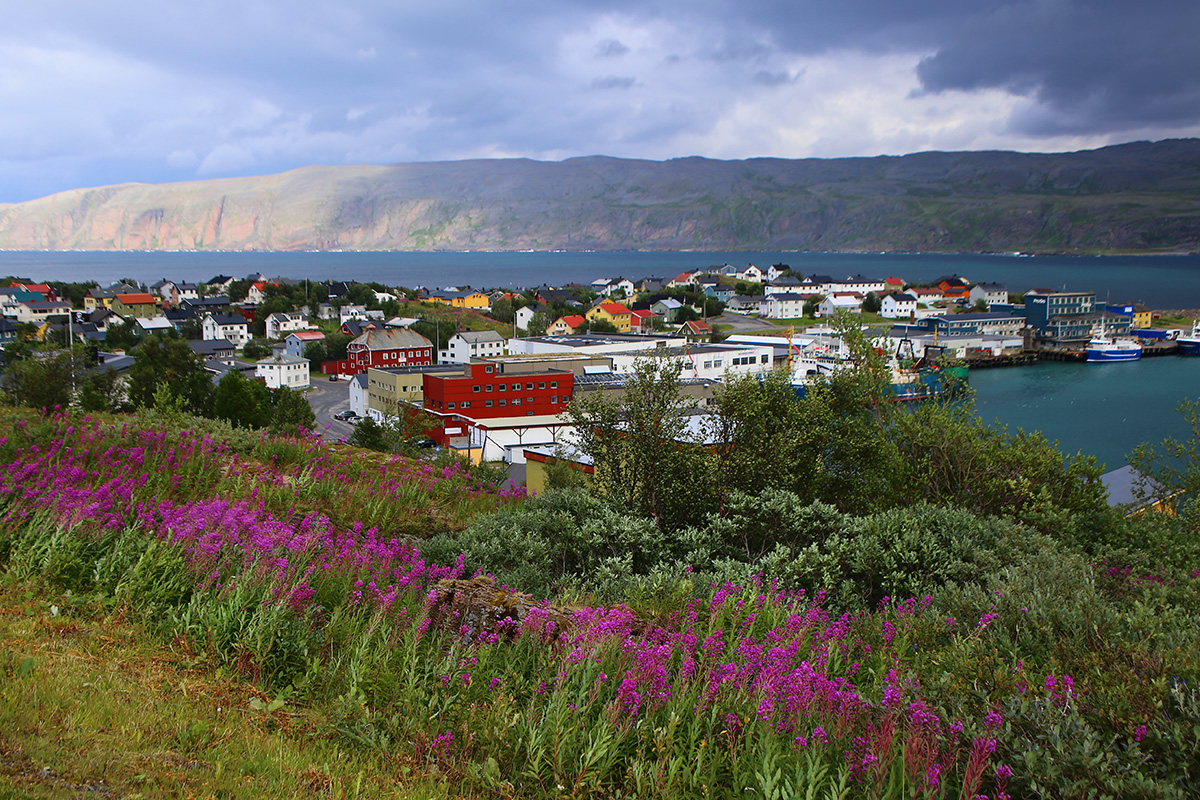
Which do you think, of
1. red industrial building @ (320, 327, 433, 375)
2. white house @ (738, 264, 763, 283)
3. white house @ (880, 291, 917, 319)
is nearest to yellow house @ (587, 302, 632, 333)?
red industrial building @ (320, 327, 433, 375)

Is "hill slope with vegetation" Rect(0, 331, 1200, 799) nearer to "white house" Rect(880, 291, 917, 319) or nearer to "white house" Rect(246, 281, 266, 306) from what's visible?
"white house" Rect(880, 291, 917, 319)

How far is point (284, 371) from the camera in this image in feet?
184

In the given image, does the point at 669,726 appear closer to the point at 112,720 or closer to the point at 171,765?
the point at 171,765

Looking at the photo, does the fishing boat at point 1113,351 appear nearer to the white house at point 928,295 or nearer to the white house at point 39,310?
the white house at point 928,295

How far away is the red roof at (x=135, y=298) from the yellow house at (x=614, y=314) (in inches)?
2238

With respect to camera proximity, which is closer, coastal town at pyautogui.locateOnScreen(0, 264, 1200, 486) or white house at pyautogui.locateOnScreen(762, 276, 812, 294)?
coastal town at pyautogui.locateOnScreen(0, 264, 1200, 486)

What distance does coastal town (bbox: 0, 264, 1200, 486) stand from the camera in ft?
122

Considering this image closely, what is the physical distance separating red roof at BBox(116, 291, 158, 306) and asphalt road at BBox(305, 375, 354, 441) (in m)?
45.8

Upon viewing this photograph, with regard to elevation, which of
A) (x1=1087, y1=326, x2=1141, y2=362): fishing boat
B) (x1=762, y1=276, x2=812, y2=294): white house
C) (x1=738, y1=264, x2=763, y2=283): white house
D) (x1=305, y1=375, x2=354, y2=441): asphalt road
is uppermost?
(x1=738, y1=264, x2=763, y2=283): white house

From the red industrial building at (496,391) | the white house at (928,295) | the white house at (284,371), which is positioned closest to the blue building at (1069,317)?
the white house at (928,295)

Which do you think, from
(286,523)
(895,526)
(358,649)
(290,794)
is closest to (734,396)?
(895,526)

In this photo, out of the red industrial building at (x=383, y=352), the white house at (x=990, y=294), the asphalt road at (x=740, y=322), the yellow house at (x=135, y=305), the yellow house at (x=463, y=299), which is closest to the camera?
the red industrial building at (x=383, y=352)

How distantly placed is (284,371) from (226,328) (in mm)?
24627

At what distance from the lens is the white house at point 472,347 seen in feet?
209
